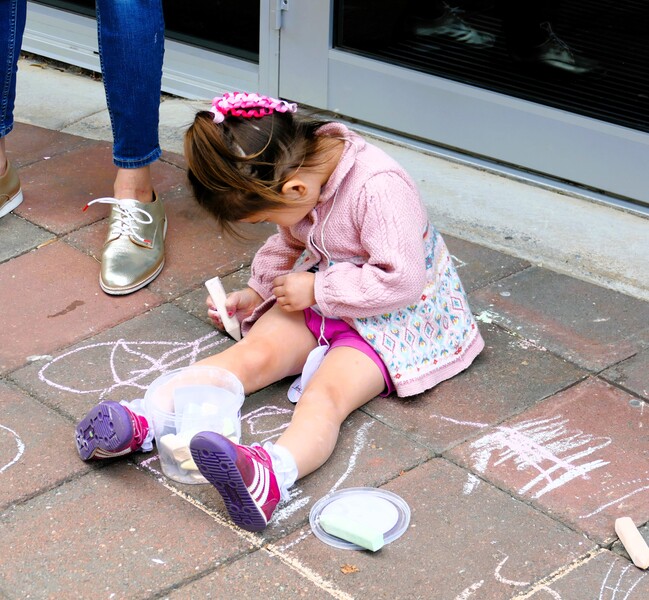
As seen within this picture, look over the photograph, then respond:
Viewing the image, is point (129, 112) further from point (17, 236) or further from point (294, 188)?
point (294, 188)

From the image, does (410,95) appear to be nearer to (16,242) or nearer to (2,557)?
(16,242)

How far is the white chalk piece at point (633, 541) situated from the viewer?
73.5 inches

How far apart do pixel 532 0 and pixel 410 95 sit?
1.71 ft

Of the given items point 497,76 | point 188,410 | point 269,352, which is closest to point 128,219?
point 269,352

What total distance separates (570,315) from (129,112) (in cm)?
132

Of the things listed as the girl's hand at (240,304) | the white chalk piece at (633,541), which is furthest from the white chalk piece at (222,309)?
the white chalk piece at (633,541)

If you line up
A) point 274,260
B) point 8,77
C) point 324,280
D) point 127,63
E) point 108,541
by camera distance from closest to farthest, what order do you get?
point 108,541 < point 324,280 < point 274,260 < point 127,63 < point 8,77

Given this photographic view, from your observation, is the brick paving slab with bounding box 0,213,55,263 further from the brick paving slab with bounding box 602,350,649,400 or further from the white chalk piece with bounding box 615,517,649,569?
the white chalk piece with bounding box 615,517,649,569

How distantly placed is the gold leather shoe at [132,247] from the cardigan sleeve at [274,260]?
16.2 inches

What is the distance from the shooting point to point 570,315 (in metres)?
2.68

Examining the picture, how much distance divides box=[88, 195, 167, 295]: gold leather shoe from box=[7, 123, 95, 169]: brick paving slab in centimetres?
70

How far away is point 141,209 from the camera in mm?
2967

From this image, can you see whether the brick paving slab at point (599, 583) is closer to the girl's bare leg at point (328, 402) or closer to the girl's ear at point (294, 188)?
the girl's bare leg at point (328, 402)

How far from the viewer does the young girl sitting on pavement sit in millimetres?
2141
